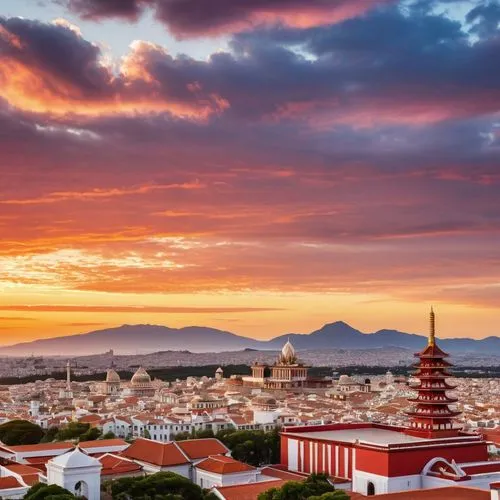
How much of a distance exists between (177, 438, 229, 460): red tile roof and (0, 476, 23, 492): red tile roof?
6755mm

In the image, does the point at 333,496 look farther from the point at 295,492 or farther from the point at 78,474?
the point at 78,474

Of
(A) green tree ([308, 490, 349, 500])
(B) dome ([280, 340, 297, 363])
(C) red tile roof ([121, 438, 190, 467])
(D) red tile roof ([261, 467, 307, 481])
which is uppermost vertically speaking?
(B) dome ([280, 340, 297, 363])

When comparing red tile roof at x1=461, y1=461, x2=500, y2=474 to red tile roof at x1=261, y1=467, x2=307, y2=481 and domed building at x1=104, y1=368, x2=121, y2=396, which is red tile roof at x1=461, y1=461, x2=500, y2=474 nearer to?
red tile roof at x1=261, y1=467, x2=307, y2=481

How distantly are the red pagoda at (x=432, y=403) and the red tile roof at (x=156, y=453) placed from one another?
8302 mm

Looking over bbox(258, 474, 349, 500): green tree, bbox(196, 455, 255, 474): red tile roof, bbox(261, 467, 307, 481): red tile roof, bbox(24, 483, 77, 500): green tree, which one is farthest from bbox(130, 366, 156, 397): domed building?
bbox(258, 474, 349, 500): green tree

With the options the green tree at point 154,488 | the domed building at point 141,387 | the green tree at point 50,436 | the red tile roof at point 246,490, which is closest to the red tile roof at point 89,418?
the green tree at point 50,436

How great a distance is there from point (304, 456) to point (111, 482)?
310 inches

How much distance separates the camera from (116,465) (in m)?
31.4

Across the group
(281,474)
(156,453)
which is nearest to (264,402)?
(156,453)

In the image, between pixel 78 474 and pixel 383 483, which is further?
pixel 383 483

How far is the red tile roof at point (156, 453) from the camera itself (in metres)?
32.2

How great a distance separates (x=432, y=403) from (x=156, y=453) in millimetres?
9909

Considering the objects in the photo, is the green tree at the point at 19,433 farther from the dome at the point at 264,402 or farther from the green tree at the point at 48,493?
the dome at the point at 264,402

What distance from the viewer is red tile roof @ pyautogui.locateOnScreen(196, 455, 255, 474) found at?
30750mm
